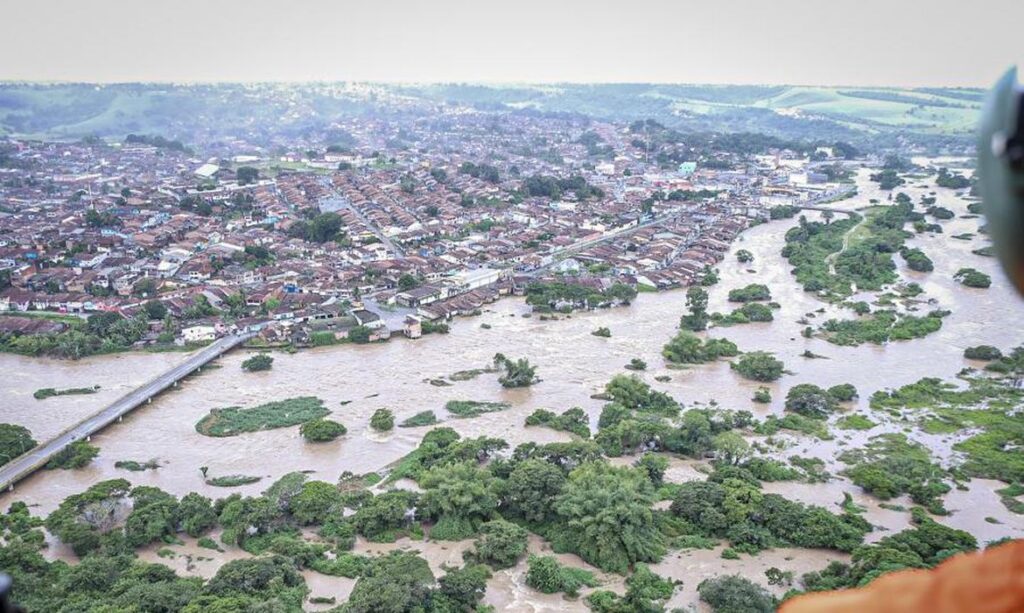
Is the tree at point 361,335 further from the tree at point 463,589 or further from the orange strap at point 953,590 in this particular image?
the orange strap at point 953,590

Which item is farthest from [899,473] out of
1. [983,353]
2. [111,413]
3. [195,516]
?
[111,413]

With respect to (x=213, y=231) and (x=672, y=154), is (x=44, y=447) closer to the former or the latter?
(x=213, y=231)

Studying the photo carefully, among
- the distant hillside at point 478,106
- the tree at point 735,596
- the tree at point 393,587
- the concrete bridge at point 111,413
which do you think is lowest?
the concrete bridge at point 111,413

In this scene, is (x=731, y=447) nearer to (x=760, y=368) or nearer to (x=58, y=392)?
(x=760, y=368)

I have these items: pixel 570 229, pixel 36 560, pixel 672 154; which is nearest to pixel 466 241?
pixel 570 229

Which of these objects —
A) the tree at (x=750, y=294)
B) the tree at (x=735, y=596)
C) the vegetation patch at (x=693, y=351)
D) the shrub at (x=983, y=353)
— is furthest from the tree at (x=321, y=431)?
the shrub at (x=983, y=353)

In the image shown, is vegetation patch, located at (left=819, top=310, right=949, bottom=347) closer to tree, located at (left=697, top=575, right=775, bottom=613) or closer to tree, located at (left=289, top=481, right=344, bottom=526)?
tree, located at (left=697, top=575, right=775, bottom=613)
